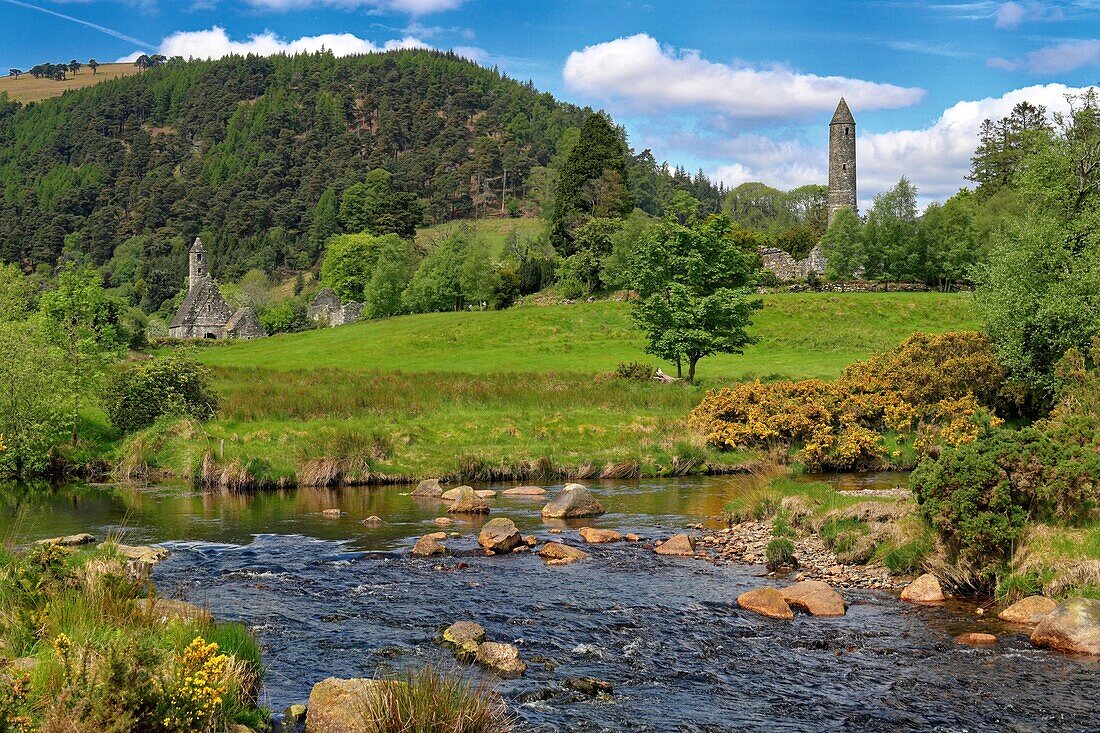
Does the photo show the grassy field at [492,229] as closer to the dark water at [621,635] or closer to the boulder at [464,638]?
the dark water at [621,635]

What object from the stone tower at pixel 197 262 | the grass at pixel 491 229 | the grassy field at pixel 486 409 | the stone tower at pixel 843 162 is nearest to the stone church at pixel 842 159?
the stone tower at pixel 843 162

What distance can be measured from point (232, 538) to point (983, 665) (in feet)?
54.5

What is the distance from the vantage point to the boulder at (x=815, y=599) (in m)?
16.2

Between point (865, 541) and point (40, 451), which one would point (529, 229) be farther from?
point (865, 541)

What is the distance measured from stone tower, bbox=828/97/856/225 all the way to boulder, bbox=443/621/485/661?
12656cm

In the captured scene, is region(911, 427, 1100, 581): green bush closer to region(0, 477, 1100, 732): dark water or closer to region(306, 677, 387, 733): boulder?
region(0, 477, 1100, 732): dark water

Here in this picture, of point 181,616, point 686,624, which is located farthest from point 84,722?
point 686,624

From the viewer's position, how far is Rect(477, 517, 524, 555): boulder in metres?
20.9

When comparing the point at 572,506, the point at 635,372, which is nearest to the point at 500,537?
the point at 572,506

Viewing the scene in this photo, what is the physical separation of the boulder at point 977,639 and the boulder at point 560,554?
807 cm

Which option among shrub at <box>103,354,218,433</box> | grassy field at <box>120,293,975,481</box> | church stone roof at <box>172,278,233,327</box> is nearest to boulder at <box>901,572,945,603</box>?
grassy field at <box>120,293,975,481</box>

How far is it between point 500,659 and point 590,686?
1509 mm

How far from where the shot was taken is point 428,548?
2061cm

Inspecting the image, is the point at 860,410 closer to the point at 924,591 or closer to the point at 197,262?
the point at 924,591
